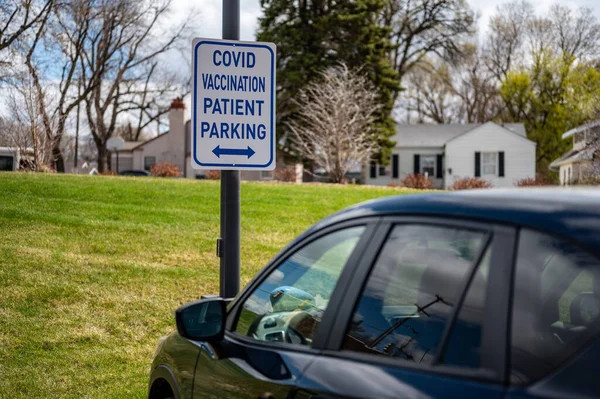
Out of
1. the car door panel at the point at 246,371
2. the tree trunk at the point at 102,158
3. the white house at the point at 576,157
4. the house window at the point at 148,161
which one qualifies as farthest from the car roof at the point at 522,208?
the house window at the point at 148,161

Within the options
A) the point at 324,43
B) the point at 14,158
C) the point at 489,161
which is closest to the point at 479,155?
the point at 489,161

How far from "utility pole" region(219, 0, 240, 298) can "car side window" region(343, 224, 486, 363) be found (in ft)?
10.3

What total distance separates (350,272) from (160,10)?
45.8 metres

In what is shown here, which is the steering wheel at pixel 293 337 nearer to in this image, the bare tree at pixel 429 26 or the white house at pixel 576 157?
the white house at pixel 576 157

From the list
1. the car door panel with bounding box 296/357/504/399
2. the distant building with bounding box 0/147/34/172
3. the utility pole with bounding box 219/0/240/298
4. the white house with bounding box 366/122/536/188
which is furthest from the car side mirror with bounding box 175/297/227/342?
the white house with bounding box 366/122/536/188

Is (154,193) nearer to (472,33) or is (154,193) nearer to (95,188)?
(95,188)

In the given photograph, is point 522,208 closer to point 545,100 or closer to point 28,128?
point 28,128

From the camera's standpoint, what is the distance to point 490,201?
7.12 ft

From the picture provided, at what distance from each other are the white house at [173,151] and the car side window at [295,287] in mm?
40246

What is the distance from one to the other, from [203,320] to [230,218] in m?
2.82

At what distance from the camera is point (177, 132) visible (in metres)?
52.3

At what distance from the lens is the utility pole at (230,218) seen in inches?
239

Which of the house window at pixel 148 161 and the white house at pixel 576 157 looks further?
the house window at pixel 148 161

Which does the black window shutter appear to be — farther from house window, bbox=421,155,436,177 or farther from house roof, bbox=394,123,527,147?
house window, bbox=421,155,436,177
